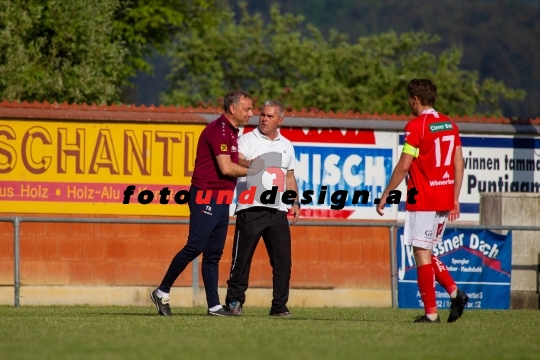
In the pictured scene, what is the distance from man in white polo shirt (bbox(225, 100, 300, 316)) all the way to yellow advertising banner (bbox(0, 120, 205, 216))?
4318mm

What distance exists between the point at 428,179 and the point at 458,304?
1.13 meters

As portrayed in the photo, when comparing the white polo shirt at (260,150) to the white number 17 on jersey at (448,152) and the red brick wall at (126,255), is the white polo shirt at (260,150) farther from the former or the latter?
the red brick wall at (126,255)

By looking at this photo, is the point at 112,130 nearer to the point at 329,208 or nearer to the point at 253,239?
the point at 329,208

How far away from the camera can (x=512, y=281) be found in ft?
48.4

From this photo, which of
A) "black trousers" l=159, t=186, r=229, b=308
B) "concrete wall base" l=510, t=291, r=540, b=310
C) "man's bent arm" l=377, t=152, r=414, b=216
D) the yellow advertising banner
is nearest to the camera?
"man's bent arm" l=377, t=152, r=414, b=216

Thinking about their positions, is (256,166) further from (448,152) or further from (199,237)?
(448,152)

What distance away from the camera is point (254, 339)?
25.1 ft

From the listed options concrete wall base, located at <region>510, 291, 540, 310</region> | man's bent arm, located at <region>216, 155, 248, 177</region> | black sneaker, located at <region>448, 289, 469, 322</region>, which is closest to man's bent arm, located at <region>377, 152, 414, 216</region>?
black sneaker, located at <region>448, 289, 469, 322</region>

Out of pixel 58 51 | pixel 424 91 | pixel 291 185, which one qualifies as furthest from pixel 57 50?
pixel 424 91

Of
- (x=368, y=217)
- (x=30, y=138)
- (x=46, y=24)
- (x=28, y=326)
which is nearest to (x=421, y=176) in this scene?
(x=28, y=326)

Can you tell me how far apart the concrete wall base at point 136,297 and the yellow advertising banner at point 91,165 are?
107 centimetres

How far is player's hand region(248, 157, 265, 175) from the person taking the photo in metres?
10.3

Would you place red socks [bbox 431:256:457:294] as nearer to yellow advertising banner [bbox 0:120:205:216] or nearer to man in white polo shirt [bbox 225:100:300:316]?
man in white polo shirt [bbox 225:100:300:316]

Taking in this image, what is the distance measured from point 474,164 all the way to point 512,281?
1794 mm
